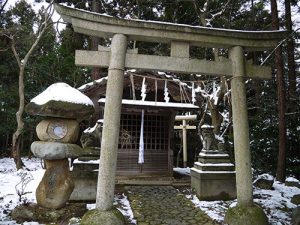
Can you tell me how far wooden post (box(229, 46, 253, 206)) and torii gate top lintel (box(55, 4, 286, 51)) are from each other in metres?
0.33

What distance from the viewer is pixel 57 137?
7195 millimetres

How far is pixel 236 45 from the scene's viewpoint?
6.86 meters

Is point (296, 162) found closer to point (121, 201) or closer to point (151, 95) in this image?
point (151, 95)

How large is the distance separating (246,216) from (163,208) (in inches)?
88.6

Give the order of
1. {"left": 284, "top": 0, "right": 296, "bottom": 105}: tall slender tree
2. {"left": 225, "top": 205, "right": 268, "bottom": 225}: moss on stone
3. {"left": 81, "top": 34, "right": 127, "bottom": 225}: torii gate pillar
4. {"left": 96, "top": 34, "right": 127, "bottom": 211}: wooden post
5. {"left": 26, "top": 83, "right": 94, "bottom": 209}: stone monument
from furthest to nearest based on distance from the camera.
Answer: {"left": 284, "top": 0, "right": 296, "bottom": 105}: tall slender tree
{"left": 26, "top": 83, "right": 94, "bottom": 209}: stone monument
{"left": 225, "top": 205, "right": 268, "bottom": 225}: moss on stone
{"left": 96, "top": 34, "right": 127, "bottom": 211}: wooden post
{"left": 81, "top": 34, "right": 127, "bottom": 225}: torii gate pillar

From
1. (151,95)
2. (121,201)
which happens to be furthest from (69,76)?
(121,201)

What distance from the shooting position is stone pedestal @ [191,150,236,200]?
8.77 meters

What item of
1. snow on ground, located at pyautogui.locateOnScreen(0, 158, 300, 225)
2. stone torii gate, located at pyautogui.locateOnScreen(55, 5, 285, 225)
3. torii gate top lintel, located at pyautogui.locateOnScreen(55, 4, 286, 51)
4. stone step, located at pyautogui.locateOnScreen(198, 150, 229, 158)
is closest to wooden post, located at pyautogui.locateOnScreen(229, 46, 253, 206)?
stone torii gate, located at pyautogui.locateOnScreen(55, 5, 285, 225)

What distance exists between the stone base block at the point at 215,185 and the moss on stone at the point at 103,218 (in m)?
3.59

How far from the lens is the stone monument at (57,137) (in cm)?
695

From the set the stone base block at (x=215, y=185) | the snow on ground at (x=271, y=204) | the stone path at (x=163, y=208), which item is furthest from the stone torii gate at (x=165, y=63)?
the stone base block at (x=215, y=185)

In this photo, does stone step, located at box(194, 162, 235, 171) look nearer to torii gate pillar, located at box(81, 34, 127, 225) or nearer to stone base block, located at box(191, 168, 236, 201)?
stone base block, located at box(191, 168, 236, 201)

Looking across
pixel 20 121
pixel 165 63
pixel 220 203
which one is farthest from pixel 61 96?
pixel 20 121

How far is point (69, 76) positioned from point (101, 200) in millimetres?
14758
